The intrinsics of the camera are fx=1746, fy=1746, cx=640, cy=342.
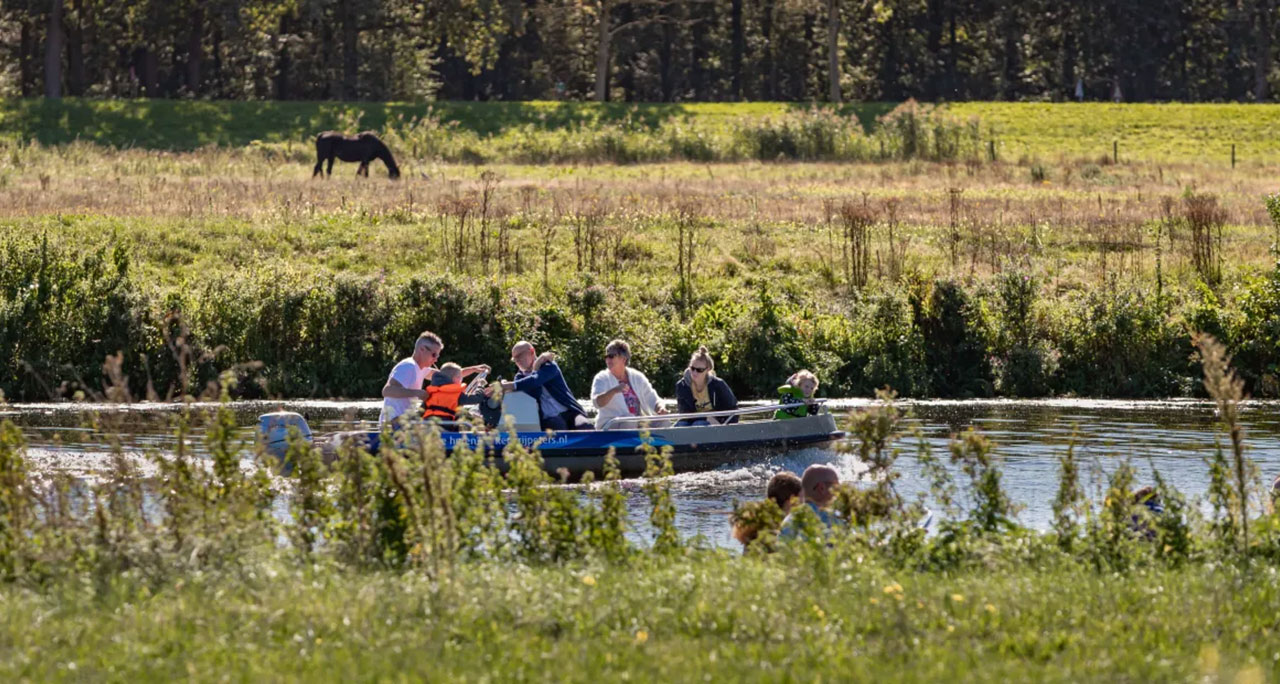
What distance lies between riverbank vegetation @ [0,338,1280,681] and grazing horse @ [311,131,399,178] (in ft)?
104

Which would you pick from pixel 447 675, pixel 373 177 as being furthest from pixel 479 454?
pixel 373 177

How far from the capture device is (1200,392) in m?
25.5

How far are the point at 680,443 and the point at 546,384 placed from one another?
1549 millimetres

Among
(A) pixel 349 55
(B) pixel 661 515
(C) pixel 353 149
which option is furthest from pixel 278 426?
(A) pixel 349 55

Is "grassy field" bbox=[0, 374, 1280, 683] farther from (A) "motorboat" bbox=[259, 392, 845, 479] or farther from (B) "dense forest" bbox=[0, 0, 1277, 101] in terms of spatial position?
(B) "dense forest" bbox=[0, 0, 1277, 101]

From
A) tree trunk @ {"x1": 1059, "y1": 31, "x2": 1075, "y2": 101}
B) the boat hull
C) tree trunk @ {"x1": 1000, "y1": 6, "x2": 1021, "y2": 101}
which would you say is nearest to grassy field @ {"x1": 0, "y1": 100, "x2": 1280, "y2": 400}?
the boat hull

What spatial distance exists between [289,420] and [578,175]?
1105 inches

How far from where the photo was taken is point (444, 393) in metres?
17.8

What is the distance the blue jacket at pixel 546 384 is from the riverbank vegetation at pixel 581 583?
657 cm

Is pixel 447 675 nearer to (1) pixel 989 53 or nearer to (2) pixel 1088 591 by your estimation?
(2) pixel 1088 591

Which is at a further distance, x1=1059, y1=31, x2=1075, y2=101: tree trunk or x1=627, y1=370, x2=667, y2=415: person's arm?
x1=1059, y1=31, x2=1075, y2=101: tree trunk

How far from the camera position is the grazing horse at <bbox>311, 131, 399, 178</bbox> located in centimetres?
4238

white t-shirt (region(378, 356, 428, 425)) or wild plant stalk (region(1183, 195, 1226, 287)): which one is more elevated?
wild plant stalk (region(1183, 195, 1226, 287))

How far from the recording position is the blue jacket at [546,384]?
59.8 ft
